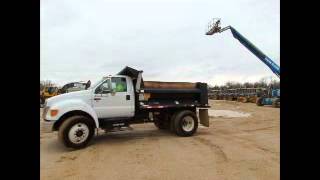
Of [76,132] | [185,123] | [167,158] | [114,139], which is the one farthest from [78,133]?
[185,123]

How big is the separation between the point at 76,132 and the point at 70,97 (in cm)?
118

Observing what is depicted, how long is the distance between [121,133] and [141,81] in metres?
2.83

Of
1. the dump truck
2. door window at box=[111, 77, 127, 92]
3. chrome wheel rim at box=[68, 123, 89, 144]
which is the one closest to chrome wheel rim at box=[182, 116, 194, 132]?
the dump truck

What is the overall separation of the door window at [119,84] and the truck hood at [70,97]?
0.93 metres

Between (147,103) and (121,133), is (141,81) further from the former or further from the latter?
(121,133)

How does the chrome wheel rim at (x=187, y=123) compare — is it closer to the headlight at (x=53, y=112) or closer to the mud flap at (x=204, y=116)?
the mud flap at (x=204, y=116)

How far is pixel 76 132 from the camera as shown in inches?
346

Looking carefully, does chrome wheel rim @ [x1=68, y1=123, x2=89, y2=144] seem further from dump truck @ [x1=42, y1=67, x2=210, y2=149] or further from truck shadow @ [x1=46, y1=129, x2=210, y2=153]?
truck shadow @ [x1=46, y1=129, x2=210, y2=153]

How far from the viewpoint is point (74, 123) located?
8.78 metres

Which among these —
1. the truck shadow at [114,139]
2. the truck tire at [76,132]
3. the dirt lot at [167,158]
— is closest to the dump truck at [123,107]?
the truck tire at [76,132]

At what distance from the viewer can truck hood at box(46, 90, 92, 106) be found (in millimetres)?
9148
